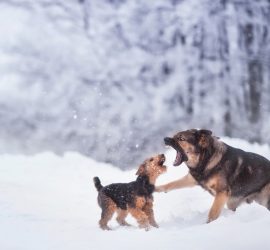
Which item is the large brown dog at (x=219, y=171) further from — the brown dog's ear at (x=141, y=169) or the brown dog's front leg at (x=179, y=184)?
the brown dog's ear at (x=141, y=169)

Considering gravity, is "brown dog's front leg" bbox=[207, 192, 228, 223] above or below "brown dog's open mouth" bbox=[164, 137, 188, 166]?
below

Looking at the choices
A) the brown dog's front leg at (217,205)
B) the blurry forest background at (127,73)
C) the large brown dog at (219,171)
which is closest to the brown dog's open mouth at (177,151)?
the large brown dog at (219,171)

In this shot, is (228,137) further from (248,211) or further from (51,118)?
(51,118)

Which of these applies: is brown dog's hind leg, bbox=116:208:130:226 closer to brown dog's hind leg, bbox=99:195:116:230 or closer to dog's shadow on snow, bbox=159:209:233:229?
brown dog's hind leg, bbox=99:195:116:230

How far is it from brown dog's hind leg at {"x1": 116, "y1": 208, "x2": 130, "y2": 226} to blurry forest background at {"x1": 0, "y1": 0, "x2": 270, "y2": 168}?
33cm

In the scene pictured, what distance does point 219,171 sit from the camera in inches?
146

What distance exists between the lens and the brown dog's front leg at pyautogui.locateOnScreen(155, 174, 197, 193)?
12.5 feet

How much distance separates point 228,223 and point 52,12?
195 centimetres

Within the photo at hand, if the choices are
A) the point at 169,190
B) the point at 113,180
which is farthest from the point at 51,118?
the point at 169,190

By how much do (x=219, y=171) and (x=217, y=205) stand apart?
0.23m

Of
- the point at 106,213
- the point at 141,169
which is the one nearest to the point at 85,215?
the point at 106,213

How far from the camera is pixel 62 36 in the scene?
400cm

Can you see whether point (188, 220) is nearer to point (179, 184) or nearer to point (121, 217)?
point (179, 184)

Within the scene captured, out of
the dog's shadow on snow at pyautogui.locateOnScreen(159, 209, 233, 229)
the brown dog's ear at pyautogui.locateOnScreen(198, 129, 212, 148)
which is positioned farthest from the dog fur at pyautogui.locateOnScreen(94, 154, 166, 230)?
the brown dog's ear at pyautogui.locateOnScreen(198, 129, 212, 148)
